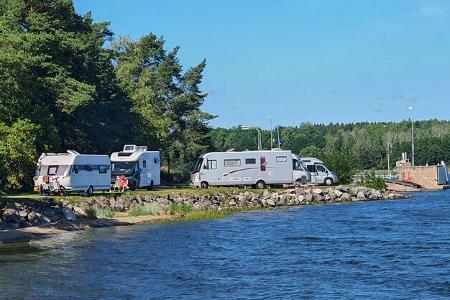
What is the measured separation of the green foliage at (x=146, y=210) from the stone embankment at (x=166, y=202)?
201 mm

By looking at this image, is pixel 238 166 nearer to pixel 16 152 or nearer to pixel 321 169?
pixel 321 169

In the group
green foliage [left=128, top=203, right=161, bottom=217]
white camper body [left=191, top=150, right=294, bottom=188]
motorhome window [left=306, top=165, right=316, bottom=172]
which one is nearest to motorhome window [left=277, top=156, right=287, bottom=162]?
white camper body [left=191, top=150, right=294, bottom=188]

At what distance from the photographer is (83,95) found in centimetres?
4994

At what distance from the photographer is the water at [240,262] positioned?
812 inches

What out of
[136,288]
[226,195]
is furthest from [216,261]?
[226,195]

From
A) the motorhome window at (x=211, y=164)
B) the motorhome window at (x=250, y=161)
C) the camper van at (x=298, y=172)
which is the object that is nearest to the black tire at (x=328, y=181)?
the camper van at (x=298, y=172)

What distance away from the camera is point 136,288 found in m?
21.1

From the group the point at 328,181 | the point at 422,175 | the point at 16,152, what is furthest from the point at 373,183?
the point at 16,152

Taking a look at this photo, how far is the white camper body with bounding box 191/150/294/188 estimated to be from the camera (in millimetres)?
57188

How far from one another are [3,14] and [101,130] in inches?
513

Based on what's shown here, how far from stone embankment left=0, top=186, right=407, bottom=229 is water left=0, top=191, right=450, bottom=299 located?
3.31 m

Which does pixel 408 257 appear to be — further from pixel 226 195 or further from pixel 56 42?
pixel 56 42

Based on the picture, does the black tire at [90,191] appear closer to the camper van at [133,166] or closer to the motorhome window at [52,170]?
the motorhome window at [52,170]

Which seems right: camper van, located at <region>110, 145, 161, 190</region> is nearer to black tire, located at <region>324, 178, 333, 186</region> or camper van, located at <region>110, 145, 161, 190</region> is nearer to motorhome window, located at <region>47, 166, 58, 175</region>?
motorhome window, located at <region>47, 166, 58, 175</region>
